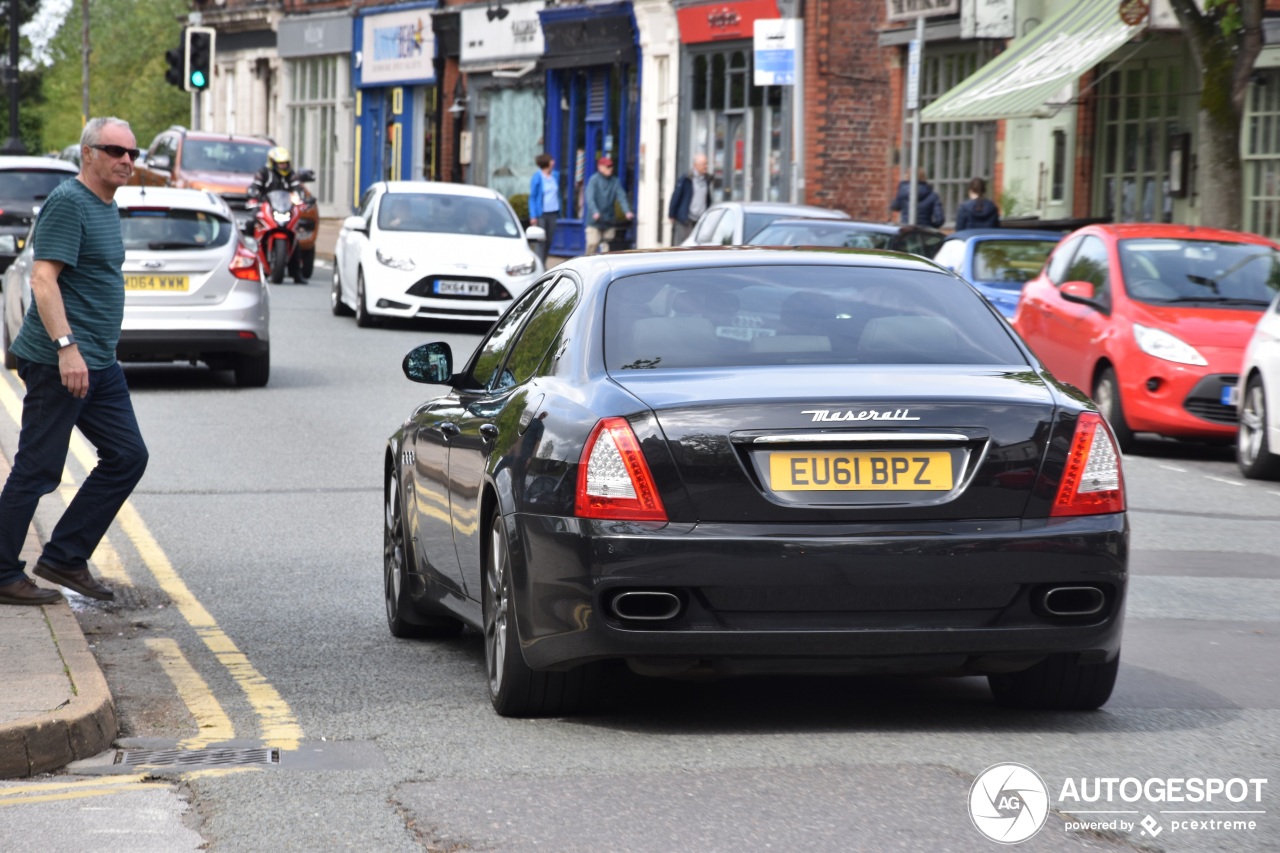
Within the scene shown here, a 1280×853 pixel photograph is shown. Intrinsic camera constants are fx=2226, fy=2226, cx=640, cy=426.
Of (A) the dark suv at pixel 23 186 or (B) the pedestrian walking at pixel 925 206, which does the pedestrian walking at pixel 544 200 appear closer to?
(B) the pedestrian walking at pixel 925 206

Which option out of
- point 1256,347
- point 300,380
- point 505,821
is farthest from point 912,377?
point 300,380

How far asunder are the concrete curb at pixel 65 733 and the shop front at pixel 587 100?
114ft

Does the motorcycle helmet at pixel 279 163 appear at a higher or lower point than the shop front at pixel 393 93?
lower

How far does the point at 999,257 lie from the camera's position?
19.5m

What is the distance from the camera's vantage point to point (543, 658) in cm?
607

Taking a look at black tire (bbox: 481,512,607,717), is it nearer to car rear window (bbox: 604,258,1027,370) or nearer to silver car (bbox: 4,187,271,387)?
car rear window (bbox: 604,258,1027,370)

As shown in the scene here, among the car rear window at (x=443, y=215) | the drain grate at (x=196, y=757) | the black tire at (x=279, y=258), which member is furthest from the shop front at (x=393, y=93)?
the drain grate at (x=196, y=757)

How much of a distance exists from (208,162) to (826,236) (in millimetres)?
17555

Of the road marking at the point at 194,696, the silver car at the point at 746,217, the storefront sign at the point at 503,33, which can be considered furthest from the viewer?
the storefront sign at the point at 503,33

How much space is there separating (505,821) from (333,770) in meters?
0.78

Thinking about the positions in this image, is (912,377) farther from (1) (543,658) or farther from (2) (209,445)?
(2) (209,445)

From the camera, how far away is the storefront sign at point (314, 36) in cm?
5822

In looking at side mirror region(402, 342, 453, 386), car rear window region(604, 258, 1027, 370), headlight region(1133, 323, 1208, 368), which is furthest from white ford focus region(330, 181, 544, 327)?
car rear window region(604, 258, 1027, 370)

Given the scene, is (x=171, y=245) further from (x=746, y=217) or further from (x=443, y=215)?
(x=746, y=217)
